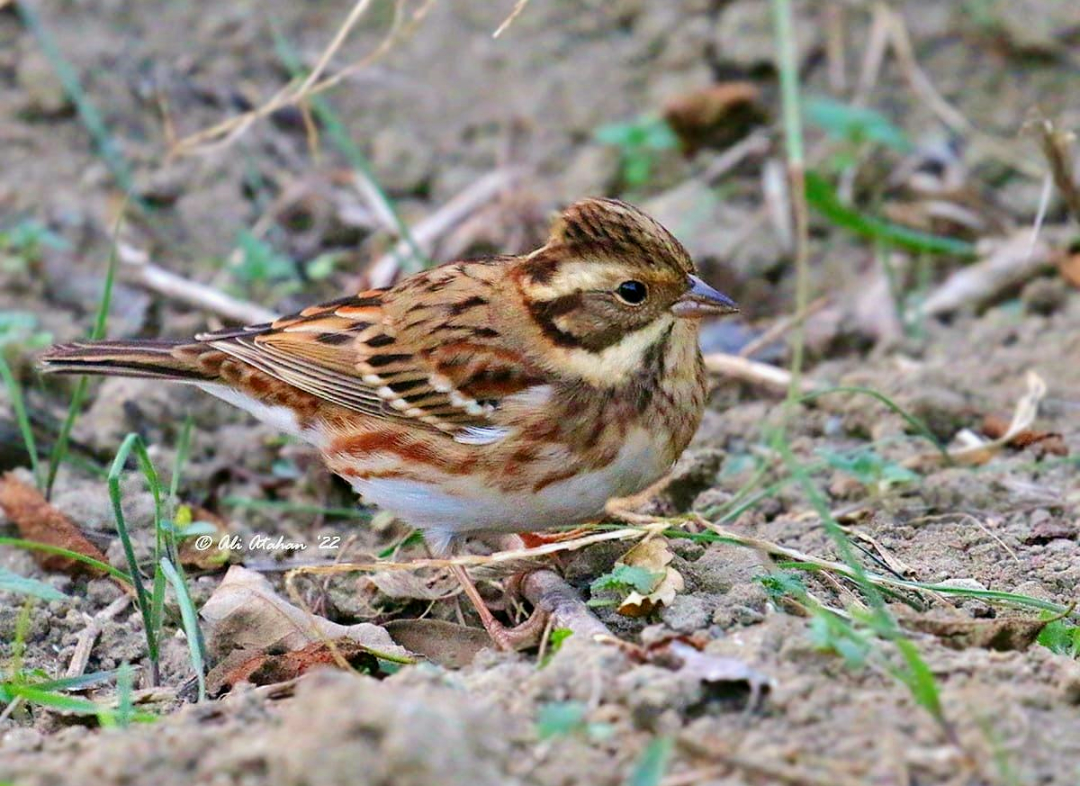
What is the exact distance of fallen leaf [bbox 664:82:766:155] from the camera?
28.0 ft

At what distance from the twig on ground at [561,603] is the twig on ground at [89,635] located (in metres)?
1.33

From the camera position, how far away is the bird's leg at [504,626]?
4.36m

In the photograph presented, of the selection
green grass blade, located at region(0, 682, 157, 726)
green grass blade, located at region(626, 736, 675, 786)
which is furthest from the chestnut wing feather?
green grass blade, located at region(626, 736, 675, 786)

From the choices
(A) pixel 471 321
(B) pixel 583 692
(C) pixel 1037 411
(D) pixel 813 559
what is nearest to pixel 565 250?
(A) pixel 471 321

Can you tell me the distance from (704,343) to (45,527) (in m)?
3.03

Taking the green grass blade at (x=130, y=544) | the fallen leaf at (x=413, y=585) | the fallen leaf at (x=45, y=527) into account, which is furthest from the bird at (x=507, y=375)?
the green grass blade at (x=130, y=544)

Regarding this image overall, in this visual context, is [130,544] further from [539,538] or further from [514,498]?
[539,538]

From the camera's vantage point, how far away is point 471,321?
518 cm

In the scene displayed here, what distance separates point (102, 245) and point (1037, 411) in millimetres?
4451

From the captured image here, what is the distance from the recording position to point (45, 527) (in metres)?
5.41

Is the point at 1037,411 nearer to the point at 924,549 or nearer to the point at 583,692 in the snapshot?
the point at 924,549

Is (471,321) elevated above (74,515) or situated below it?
above

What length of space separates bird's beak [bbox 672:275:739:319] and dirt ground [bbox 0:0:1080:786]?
720 mm

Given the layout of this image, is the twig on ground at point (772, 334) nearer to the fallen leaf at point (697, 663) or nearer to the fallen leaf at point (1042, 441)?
the fallen leaf at point (1042, 441)
